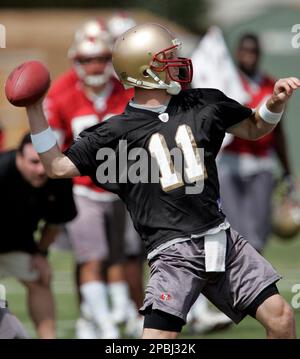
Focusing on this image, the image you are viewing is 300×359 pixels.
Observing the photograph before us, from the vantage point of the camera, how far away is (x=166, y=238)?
16.3ft

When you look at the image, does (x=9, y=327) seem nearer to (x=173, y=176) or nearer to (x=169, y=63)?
(x=173, y=176)

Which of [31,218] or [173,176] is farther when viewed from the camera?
[31,218]

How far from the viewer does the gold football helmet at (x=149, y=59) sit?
5.01m

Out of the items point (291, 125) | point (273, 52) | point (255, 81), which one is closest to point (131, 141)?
point (255, 81)

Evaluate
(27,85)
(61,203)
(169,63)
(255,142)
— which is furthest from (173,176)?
(255,142)

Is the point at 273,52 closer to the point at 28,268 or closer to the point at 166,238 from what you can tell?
the point at 28,268

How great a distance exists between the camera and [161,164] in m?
4.99

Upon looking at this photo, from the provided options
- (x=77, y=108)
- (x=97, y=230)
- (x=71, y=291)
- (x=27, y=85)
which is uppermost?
(x=27, y=85)

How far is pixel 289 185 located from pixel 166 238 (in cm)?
423

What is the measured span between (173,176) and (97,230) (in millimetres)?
2790

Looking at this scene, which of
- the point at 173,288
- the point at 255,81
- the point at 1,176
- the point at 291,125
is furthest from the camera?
the point at 291,125

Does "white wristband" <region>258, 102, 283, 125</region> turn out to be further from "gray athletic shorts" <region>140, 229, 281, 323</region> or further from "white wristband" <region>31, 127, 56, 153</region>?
"white wristband" <region>31, 127, 56, 153</region>

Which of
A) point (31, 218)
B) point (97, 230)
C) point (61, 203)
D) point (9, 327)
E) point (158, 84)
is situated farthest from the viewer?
point (97, 230)

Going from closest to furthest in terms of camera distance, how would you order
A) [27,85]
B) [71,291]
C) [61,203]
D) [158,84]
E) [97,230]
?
1. [27,85]
2. [158,84]
3. [61,203]
4. [97,230]
5. [71,291]
